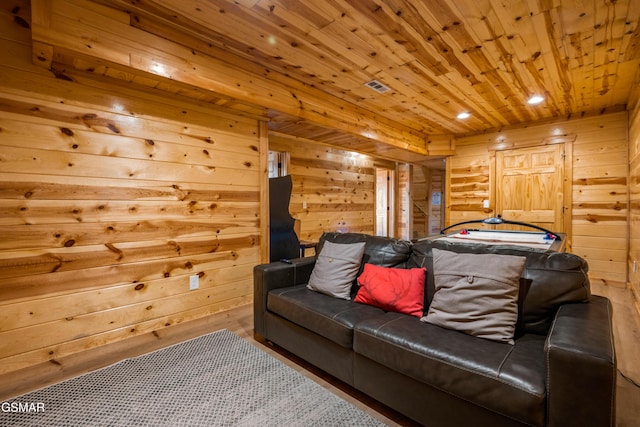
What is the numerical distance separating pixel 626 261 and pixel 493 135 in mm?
2520

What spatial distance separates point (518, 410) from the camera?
1.12 metres

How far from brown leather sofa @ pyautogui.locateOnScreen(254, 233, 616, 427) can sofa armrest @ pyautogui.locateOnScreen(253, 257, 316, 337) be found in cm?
10

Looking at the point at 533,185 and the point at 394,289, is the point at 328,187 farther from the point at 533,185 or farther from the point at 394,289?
the point at 394,289

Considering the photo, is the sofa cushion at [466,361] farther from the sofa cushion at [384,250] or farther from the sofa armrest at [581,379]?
the sofa cushion at [384,250]

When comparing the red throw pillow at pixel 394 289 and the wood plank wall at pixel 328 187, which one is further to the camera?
the wood plank wall at pixel 328 187

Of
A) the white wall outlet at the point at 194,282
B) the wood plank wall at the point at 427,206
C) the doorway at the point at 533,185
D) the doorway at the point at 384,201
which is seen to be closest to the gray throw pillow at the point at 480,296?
the white wall outlet at the point at 194,282

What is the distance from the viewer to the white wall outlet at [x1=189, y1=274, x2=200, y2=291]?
283cm

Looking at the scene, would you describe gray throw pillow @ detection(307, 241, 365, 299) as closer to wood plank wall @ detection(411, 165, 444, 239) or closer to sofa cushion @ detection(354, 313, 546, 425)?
sofa cushion @ detection(354, 313, 546, 425)

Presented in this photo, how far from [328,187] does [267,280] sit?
3.16 m

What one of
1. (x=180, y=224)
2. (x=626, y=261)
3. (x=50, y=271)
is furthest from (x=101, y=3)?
(x=626, y=261)

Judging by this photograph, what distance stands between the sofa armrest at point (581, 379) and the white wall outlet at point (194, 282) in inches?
106

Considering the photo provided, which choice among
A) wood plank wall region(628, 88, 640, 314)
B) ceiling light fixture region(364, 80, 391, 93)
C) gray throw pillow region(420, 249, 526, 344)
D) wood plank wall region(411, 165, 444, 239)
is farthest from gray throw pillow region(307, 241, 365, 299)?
wood plank wall region(411, 165, 444, 239)

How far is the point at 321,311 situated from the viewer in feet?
6.22

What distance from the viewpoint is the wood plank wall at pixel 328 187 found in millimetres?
4762
